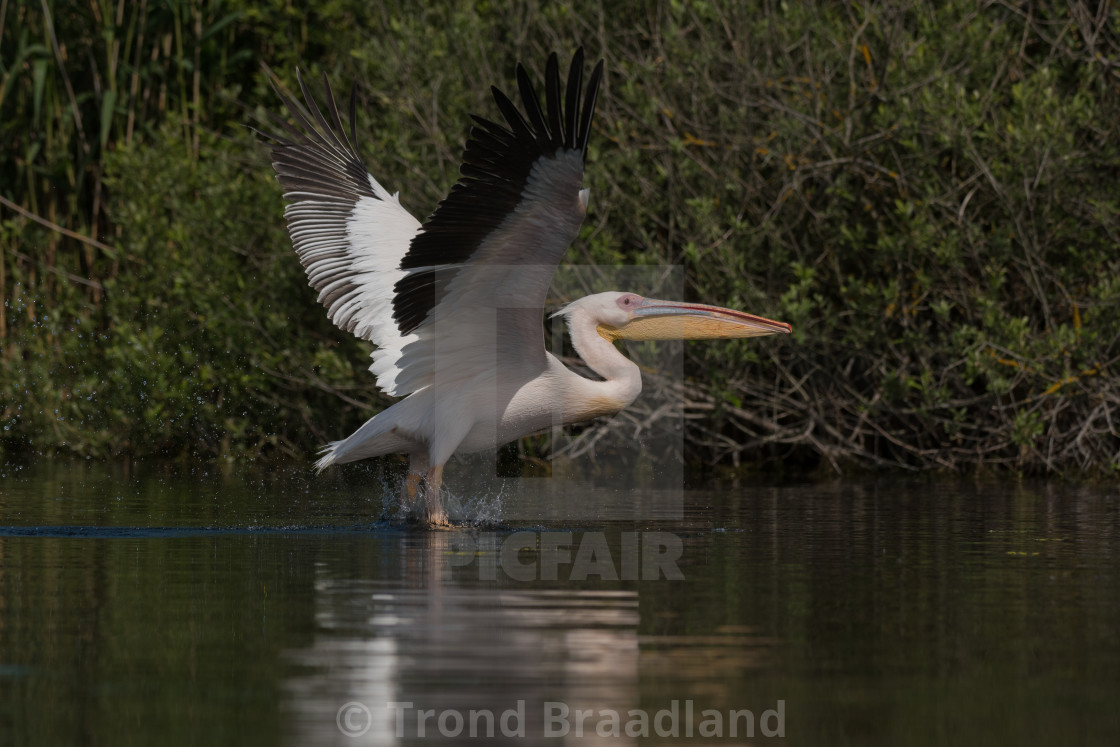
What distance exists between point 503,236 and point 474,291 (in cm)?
64

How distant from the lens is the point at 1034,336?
36.3ft

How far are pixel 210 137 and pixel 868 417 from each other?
647cm

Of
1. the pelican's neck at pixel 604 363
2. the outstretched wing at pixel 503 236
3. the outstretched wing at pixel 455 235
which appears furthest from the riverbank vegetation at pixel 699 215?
the outstretched wing at pixel 503 236

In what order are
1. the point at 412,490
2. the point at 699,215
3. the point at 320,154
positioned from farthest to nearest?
the point at 699,215 < the point at 320,154 < the point at 412,490

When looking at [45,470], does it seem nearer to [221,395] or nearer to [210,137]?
[221,395]

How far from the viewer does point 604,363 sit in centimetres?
812

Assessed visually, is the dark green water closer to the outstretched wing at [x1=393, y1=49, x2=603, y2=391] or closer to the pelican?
the pelican

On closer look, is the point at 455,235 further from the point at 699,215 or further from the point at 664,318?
the point at 699,215

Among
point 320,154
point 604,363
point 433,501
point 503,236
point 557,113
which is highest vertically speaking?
point 320,154

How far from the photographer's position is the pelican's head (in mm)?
8211

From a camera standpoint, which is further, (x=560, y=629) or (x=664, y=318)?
(x=664, y=318)

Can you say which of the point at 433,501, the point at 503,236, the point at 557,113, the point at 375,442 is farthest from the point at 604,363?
the point at 557,113

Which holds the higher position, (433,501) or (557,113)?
(557,113)

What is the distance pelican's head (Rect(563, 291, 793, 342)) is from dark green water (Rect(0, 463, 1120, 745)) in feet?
3.26
